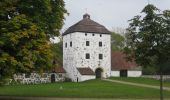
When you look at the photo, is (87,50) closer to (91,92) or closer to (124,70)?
(124,70)

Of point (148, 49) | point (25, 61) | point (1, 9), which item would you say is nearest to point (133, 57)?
point (148, 49)

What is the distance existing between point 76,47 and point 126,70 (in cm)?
1053

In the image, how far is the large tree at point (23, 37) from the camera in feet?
84.4

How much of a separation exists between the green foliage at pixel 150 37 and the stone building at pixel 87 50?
46.7 meters

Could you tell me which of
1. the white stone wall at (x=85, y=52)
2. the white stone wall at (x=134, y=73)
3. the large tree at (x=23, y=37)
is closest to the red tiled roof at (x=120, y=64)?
the white stone wall at (x=134, y=73)

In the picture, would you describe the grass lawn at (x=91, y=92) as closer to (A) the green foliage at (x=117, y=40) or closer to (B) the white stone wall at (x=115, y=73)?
(B) the white stone wall at (x=115, y=73)

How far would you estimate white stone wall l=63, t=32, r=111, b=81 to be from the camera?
70.0 metres

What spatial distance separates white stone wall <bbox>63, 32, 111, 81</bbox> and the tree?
48101 millimetres

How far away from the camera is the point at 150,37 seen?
2048 cm

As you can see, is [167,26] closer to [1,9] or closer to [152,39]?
[152,39]

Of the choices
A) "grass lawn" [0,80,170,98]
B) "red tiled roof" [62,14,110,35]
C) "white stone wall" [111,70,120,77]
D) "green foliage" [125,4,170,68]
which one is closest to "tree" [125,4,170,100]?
"green foliage" [125,4,170,68]

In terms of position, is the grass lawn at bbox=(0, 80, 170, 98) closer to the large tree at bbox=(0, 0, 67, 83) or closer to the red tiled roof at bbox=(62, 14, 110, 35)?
the large tree at bbox=(0, 0, 67, 83)

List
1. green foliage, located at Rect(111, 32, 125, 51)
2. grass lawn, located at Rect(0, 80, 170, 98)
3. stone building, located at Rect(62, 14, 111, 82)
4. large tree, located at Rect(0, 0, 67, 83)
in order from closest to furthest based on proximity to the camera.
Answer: large tree, located at Rect(0, 0, 67, 83), grass lawn, located at Rect(0, 80, 170, 98), stone building, located at Rect(62, 14, 111, 82), green foliage, located at Rect(111, 32, 125, 51)

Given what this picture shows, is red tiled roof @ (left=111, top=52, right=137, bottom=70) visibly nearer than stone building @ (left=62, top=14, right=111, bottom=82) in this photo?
No
